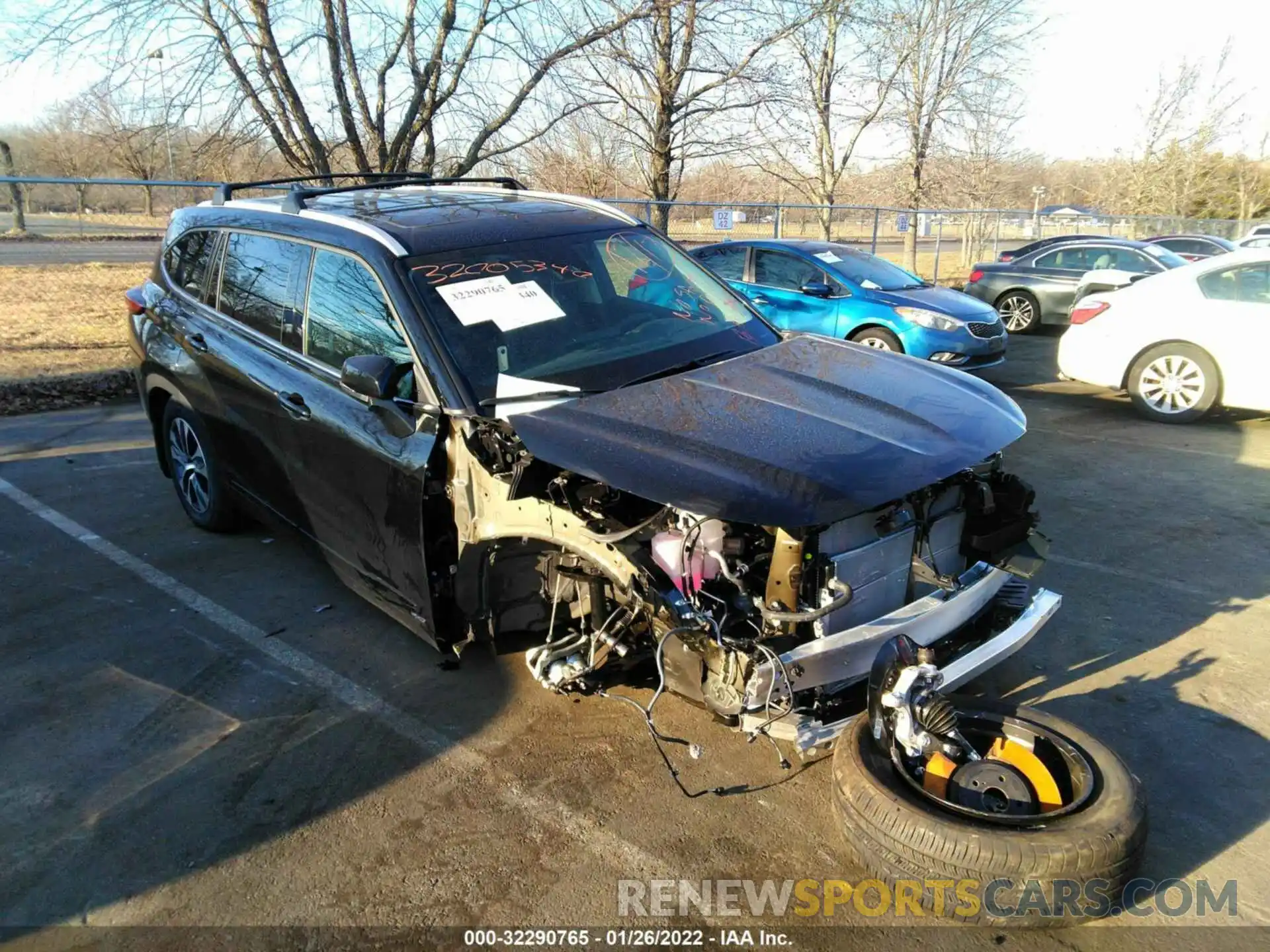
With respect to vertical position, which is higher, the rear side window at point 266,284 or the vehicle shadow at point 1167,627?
the rear side window at point 266,284

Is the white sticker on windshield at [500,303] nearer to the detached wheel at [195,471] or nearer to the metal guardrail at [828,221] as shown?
the detached wheel at [195,471]

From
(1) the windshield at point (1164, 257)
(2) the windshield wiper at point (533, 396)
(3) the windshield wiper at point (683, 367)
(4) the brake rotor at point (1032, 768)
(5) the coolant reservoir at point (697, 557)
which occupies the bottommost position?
(4) the brake rotor at point (1032, 768)

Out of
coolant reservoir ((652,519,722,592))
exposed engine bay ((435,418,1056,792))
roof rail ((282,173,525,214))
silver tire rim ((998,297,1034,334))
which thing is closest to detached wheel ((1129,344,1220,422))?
exposed engine bay ((435,418,1056,792))

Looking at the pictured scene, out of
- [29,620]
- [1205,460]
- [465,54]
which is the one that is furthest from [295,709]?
[465,54]

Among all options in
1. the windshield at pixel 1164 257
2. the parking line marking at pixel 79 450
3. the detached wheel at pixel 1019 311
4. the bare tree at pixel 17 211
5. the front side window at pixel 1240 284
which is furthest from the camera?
the detached wheel at pixel 1019 311

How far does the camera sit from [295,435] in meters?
4.16

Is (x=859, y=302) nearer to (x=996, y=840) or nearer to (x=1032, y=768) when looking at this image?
(x=1032, y=768)

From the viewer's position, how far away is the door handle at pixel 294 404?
4.04 m

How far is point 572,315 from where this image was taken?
3.94m

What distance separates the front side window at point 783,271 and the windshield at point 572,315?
5762 millimetres

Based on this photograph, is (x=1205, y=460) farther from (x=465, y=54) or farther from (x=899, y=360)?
(x=465, y=54)

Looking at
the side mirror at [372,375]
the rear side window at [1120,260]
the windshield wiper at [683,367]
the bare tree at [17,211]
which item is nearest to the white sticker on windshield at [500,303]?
the side mirror at [372,375]

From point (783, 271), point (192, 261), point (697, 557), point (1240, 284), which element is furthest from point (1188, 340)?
point (192, 261)

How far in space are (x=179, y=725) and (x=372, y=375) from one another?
5.50ft
